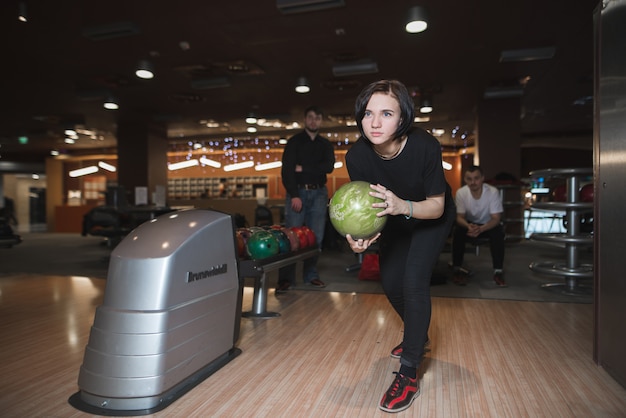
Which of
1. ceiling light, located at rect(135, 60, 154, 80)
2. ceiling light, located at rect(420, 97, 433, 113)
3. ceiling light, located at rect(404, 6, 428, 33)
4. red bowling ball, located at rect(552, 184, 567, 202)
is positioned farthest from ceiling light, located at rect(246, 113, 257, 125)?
red bowling ball, located at rect(552, 184, 567, 202)

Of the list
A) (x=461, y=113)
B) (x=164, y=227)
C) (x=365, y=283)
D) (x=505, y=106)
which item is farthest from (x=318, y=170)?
(x=461, y=113)

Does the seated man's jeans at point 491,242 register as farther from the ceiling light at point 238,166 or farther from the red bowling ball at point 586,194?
the ceiling light at point 238,166

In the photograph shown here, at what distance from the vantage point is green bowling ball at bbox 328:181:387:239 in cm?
122

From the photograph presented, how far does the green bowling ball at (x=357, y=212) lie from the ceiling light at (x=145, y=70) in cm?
499

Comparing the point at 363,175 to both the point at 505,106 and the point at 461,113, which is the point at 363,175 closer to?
the point at 505,106

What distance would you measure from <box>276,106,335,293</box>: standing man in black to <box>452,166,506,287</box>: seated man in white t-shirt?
108 centimetres

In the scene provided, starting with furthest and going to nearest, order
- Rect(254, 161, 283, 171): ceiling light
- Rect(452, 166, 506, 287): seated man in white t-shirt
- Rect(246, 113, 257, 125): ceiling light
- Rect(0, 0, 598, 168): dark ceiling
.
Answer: Rect(254, 161, 283, 171): ceiling light, Rect(246, 113, 257, 125): ceiling light, Rect(0, 0, 598, 168): dark ceiling, Rect(452, 166, 506, 287): seated man in white t-shirt

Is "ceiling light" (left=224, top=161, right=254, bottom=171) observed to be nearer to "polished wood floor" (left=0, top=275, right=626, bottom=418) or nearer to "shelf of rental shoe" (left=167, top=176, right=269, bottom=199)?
Result: "shelf of rental shoe" (left=167, top=176, right=269, bottom=199)

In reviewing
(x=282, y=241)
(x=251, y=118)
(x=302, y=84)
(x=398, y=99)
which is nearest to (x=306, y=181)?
(x=282, y=241)

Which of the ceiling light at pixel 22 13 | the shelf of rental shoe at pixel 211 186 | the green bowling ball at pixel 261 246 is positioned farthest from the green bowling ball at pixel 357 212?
the shelf of rental shoe at pixel 211 186

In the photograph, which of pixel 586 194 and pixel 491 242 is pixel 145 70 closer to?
pixel 491 242

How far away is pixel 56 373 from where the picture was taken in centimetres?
158

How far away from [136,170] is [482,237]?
7684mm

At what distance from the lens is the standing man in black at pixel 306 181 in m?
3.10
